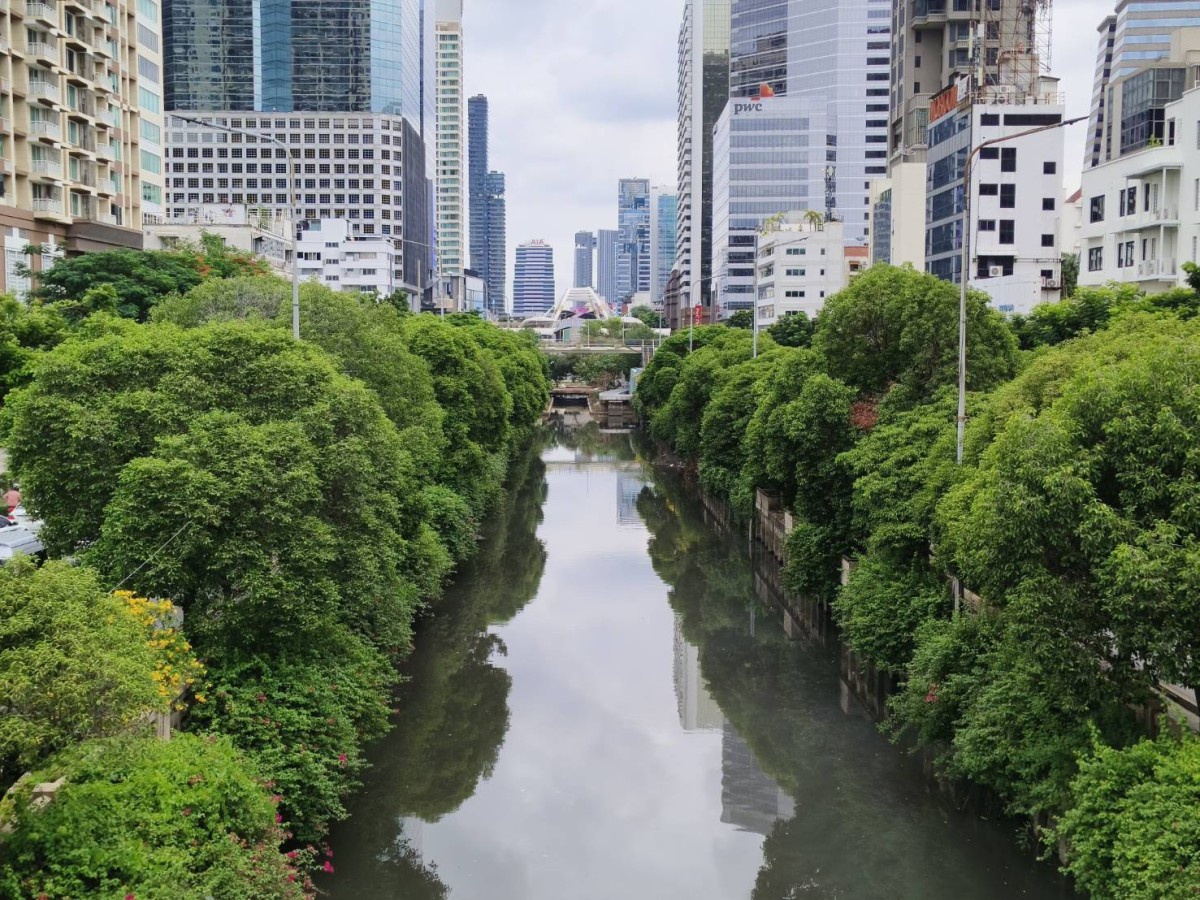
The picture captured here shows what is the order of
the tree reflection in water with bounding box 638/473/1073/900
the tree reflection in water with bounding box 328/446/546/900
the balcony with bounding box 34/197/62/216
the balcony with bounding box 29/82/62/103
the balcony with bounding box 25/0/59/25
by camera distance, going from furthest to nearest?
the balcony with bounding box 34/197/62/216 → the balcony with bounding box 29/82/62/103 → the balcony with bounding box 25/0/59/25 → the tree reflection in water with bounding box 328/446/546/900 → the tree reflection in water with bounding box 638/473/1073/900

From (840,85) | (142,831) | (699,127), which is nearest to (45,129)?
(142,831)

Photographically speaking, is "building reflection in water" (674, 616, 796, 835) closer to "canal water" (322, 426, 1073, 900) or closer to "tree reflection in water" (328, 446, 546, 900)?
"canal water" (322, 426, 1073, 900)

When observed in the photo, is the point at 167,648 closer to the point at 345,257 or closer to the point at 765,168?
the point at 345,257

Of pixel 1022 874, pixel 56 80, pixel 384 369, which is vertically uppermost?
pixel 56 80

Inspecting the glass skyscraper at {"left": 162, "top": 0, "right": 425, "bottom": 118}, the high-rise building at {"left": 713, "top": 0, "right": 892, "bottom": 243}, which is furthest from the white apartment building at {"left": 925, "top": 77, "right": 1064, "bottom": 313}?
the glass skyscraper at {"left": 162, "top": 0, "right": 425, "bottom": 118}

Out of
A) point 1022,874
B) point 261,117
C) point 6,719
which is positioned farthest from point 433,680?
point 261,117

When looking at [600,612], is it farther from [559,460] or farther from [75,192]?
[559,460]

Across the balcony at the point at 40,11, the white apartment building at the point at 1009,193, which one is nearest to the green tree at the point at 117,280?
the balcony at the point at 40,11
